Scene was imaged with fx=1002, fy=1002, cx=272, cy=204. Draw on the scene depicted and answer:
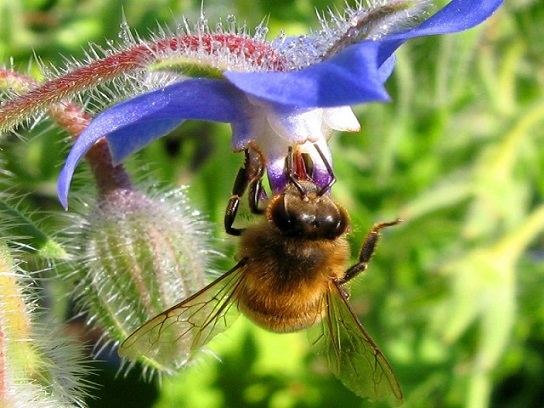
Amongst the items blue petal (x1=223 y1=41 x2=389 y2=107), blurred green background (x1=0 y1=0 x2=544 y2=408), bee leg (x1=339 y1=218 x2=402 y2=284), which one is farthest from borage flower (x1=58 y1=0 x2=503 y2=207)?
blurred green background (x1=0 y1=0 x2=544 y2=408)

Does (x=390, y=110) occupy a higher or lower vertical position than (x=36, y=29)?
lower

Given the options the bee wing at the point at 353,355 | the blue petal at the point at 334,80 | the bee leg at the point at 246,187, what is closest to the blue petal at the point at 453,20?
the blue petal at the point at 334,80

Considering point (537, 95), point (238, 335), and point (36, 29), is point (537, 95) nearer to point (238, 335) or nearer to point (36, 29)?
point (238, 335)

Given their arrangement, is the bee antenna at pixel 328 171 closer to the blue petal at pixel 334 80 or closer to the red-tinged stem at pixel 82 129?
the blue petal at pixel 334 80

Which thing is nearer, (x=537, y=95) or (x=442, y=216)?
(x=442, y=216)

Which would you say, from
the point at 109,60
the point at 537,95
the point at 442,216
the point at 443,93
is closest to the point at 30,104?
the point at 109,60

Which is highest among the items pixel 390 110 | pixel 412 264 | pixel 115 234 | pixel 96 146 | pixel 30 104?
pixel 30 104

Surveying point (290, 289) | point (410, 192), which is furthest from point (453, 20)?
point (410, 192)
